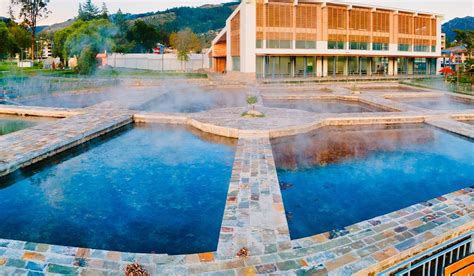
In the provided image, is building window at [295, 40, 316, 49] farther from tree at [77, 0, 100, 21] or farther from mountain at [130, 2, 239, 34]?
mountain at [130, 2, 239, 34]

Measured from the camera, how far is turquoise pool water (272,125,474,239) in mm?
7375

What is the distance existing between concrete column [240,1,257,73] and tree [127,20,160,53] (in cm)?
4532

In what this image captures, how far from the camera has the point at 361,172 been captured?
976 centimetres

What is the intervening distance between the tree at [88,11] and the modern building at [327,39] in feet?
164

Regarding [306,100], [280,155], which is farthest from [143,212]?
[306,100]

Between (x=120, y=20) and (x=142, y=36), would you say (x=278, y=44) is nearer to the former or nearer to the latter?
(x=142, y=36)

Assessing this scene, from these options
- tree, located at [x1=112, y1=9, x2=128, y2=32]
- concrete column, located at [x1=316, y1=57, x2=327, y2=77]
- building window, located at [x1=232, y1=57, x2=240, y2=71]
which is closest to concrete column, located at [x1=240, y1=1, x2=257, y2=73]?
building window, located at [x1=232, y1=57, x2=240, y2=71]

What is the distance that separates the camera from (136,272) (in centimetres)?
450

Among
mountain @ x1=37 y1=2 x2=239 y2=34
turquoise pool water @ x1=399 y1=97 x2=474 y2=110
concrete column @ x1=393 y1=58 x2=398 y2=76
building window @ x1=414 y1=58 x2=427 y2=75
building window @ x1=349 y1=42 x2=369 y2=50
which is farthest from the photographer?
mountain @ x1=37 y1=2 x2=239 y2=34

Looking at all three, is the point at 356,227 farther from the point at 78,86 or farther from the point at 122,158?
the point at 78,86

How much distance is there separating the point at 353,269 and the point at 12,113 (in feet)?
59.3

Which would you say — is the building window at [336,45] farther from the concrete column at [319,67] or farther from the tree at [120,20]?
the tree at [120,20]

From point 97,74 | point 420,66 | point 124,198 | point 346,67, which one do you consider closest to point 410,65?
point 420,66

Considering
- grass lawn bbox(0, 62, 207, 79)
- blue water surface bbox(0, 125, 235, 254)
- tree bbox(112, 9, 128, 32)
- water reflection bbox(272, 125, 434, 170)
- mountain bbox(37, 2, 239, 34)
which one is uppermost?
mountain bbox(37, 2, 239, 34)
